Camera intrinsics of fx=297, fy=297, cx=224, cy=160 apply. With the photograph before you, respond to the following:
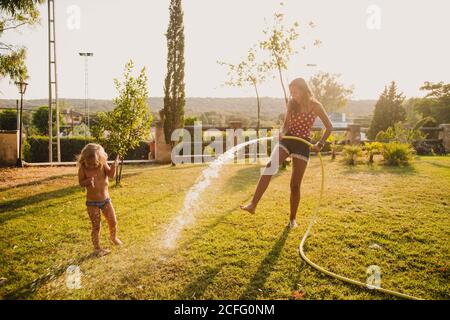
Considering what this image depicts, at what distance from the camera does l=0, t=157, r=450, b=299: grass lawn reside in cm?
302

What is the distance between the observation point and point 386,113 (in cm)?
2573

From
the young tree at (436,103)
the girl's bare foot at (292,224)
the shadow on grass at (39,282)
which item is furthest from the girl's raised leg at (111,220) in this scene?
the young tree at (436,103)

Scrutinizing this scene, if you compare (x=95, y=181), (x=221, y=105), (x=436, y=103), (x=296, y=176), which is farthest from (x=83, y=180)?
(x=221, y=105)

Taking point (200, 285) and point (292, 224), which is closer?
point (200, 285)

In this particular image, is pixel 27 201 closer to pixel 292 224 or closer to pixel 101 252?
pixel 101 252

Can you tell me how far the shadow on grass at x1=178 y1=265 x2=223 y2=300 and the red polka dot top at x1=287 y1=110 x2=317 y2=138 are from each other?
2.24 metres

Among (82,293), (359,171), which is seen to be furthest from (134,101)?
(359,171)

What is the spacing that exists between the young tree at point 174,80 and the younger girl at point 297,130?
36.8 ft

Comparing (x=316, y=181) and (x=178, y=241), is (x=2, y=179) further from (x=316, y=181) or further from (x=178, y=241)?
(x=316, y=181)

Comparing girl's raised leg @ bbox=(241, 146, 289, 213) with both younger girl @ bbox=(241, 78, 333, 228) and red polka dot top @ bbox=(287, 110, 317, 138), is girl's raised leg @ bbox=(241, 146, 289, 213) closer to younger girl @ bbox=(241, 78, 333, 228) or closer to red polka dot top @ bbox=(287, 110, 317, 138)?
younger girl @ bbox=(241, 78, 333, 228)

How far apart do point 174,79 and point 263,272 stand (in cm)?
1336

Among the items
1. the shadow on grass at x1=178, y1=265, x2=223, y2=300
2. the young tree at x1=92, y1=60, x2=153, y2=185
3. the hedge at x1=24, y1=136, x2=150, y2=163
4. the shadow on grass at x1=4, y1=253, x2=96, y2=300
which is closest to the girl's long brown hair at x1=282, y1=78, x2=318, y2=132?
the shadow on grass at x1=178, y1=265, x2=223, y2=300
